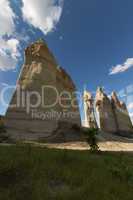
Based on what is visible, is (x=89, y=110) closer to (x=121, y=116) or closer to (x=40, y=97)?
(x=121, y=116)

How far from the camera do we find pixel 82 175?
5113 mm

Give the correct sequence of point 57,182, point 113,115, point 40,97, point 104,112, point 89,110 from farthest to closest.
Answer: point 113,115
point 89,110
point 104,112
point 40,97
point 57,182

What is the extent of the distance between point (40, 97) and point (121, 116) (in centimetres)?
3026

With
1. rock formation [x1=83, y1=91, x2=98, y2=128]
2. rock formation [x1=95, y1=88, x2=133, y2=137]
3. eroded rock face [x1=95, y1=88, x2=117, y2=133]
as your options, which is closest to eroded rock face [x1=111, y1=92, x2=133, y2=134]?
rock formation [x1=95, y1=88, x2=133, y2=137]

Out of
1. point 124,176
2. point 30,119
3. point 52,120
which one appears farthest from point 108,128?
point 124,176

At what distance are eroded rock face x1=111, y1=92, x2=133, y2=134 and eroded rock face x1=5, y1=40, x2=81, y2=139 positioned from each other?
18.3 metres

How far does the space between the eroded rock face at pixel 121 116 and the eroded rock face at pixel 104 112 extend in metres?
A: 1.34

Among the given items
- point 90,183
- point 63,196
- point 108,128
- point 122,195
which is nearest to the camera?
point 63,196

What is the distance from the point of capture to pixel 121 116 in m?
49.1

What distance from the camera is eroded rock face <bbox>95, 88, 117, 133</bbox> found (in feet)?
148

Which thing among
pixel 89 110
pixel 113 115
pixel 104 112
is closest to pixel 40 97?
pixel 89 110

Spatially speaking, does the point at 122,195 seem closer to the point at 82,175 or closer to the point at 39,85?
the point at 82,175

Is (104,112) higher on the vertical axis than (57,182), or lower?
higher

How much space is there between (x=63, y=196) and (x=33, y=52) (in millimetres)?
26811
